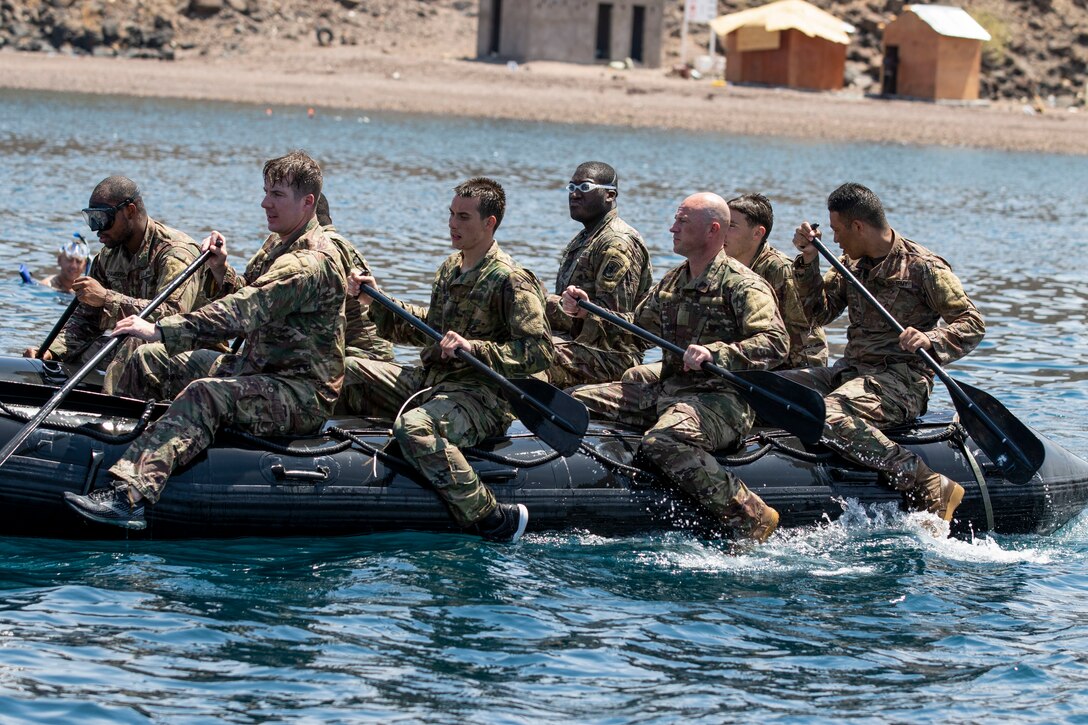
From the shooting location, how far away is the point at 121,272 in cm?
997

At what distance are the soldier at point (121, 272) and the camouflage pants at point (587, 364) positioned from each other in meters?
2.42

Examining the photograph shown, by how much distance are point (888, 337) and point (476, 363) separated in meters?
2.89

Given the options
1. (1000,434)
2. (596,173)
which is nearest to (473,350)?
(596,173)

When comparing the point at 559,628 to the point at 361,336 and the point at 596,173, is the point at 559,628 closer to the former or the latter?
the point at 361,336

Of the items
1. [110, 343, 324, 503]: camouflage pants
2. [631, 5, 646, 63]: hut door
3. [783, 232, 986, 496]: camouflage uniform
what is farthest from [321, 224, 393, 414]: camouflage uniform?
[631, 5, 646, 63]: hut door

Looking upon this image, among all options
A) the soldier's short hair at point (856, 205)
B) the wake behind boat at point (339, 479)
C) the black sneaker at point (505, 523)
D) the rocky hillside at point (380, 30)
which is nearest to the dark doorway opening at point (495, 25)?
the rocky hillside at point (380, 30)

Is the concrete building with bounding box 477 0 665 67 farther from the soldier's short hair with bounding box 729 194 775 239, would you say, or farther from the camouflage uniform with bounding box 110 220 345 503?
the camouflage uniform with bounding box 110 220 345 503

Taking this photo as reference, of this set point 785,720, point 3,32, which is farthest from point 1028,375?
point 3,32

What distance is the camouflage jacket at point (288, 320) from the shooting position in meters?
7.99

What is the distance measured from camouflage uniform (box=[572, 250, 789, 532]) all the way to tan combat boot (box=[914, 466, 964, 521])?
112cm

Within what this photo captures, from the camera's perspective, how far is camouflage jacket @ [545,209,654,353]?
10.1 metres

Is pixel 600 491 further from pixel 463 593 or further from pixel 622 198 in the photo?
pixel 622 198

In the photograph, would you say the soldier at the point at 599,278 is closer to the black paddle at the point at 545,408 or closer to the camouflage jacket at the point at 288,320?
the black paddle at the point at 545,408

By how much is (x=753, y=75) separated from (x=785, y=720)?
4779 centimetres
